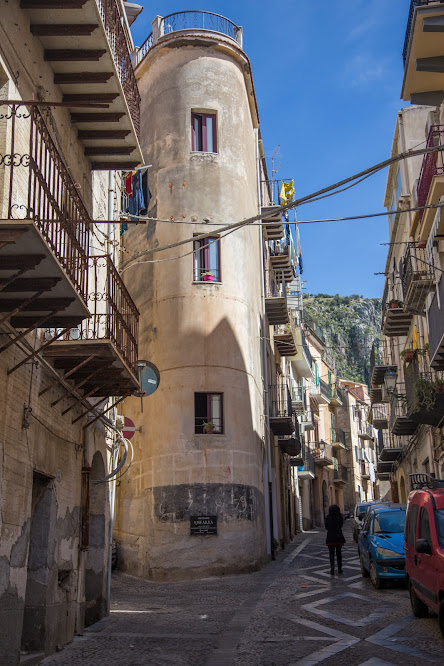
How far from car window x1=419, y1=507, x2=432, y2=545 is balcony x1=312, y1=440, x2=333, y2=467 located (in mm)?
40107

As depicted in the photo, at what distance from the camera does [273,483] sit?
87.7 ft

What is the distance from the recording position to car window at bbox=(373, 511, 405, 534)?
51.9 feet

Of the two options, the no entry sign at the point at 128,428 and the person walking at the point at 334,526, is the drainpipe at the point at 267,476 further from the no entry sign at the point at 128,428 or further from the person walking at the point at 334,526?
the no entry sign at the point at 128,428

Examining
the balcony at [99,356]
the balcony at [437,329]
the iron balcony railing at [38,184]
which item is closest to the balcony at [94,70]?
the iron balcony railing at [38,184]

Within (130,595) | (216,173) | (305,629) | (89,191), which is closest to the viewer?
(305,629)

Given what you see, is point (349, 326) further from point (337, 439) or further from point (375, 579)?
point (375, 579)

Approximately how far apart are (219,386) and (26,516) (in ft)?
42.8

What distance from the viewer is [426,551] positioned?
9.68m

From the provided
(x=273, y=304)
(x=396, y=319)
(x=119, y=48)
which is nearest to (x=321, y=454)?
(x=396, y=319)

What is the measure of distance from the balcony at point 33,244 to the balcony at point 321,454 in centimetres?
4384

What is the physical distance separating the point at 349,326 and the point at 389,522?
128596mm

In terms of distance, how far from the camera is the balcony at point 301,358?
131 feet

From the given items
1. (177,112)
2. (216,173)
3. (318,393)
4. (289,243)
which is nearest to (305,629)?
(216,173)

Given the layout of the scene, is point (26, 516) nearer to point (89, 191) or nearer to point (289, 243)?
point (89, 191)
